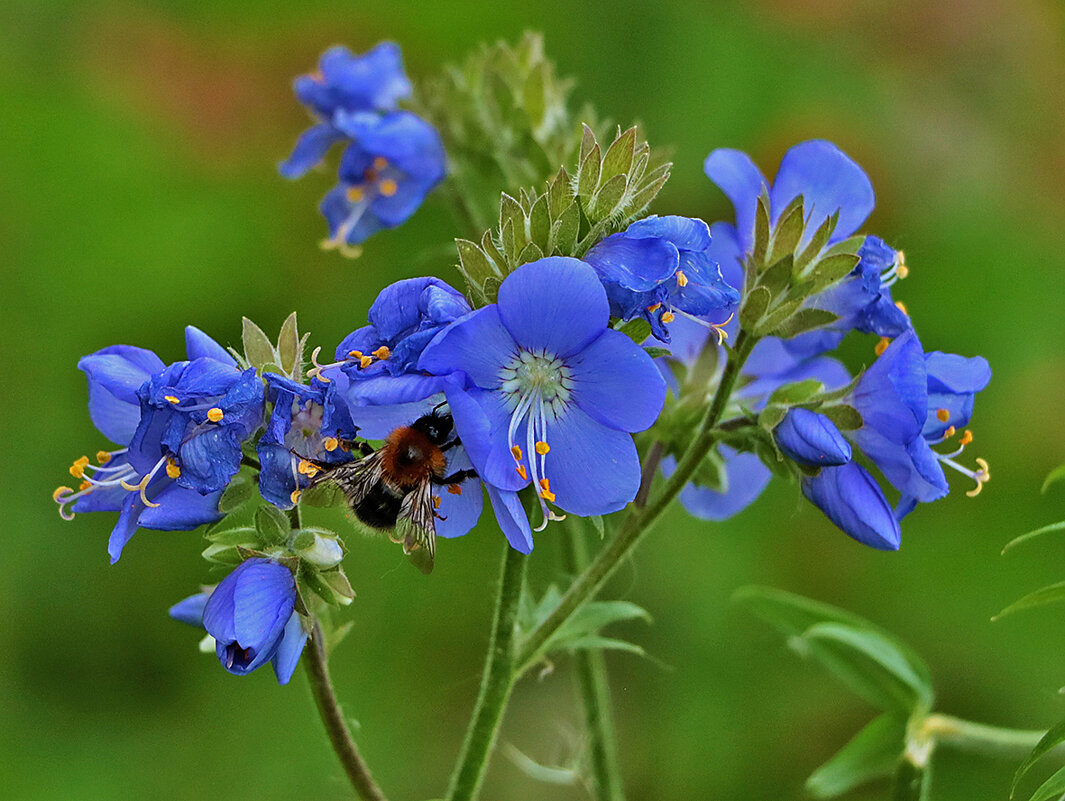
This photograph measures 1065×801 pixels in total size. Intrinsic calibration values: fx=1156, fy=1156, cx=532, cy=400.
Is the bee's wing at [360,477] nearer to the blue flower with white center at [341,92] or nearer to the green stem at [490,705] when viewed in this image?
the green stem at [490,705]

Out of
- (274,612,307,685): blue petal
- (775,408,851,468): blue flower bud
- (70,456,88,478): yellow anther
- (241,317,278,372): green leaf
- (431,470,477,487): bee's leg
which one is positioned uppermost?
(241,317,278,372): green leaf

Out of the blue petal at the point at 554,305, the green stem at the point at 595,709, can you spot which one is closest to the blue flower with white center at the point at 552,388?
the blue petal at the point at 554,305

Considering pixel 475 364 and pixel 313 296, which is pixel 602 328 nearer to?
pixel 475 364

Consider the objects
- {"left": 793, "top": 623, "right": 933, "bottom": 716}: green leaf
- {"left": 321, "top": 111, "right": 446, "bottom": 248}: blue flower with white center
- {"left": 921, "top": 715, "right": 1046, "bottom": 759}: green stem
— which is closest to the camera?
{"left": 921, "top": 715, "right": 1046, "bottom": 759}: green stem

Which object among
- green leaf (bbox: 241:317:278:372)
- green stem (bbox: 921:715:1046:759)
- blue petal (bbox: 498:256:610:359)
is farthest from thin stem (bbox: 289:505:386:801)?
green stem (bbox: 921:715:1046:759)

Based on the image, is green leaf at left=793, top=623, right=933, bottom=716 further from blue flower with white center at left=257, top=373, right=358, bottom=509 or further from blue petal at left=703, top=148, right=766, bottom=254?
blue flower with white center at left=257, top=373, right=358, bottom=509

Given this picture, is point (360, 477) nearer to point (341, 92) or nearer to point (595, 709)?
point (595, 709)

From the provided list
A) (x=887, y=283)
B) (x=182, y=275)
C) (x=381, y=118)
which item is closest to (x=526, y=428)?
(x=887, y=283)
